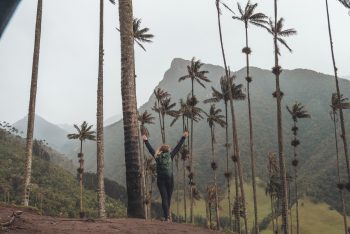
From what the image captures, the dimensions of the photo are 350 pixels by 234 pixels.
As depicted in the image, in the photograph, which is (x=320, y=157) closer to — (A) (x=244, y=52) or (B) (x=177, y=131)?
(B) (x=177, y=131)

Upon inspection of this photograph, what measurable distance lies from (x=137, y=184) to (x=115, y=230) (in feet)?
6.13

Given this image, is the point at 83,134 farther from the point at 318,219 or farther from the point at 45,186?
the point at 318,219

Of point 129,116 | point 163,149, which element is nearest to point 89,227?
point 163,149

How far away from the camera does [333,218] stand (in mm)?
104500

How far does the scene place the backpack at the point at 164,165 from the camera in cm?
872

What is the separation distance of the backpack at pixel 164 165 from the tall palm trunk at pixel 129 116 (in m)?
0.42

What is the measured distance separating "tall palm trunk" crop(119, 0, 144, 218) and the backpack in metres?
0.42

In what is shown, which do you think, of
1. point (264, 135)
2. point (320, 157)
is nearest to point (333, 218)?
point (320, 157)

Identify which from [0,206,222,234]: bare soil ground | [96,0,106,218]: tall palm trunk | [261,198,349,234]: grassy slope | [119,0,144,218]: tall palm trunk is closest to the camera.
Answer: [0,206,222,234]: bare soil ground

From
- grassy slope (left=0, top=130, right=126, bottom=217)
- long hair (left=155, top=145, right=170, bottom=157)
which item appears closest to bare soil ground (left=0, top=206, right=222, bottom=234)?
long hair (left=155, top=145, right=170, bottom=157)

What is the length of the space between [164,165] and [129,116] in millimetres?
1281

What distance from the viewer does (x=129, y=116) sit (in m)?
9.12

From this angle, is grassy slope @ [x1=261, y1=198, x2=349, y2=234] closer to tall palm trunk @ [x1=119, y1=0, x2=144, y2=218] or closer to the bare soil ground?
tall palm trunk @ [x1=119, y1=0, x2=144, y2=218]

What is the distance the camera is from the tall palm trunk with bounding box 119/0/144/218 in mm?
8477
